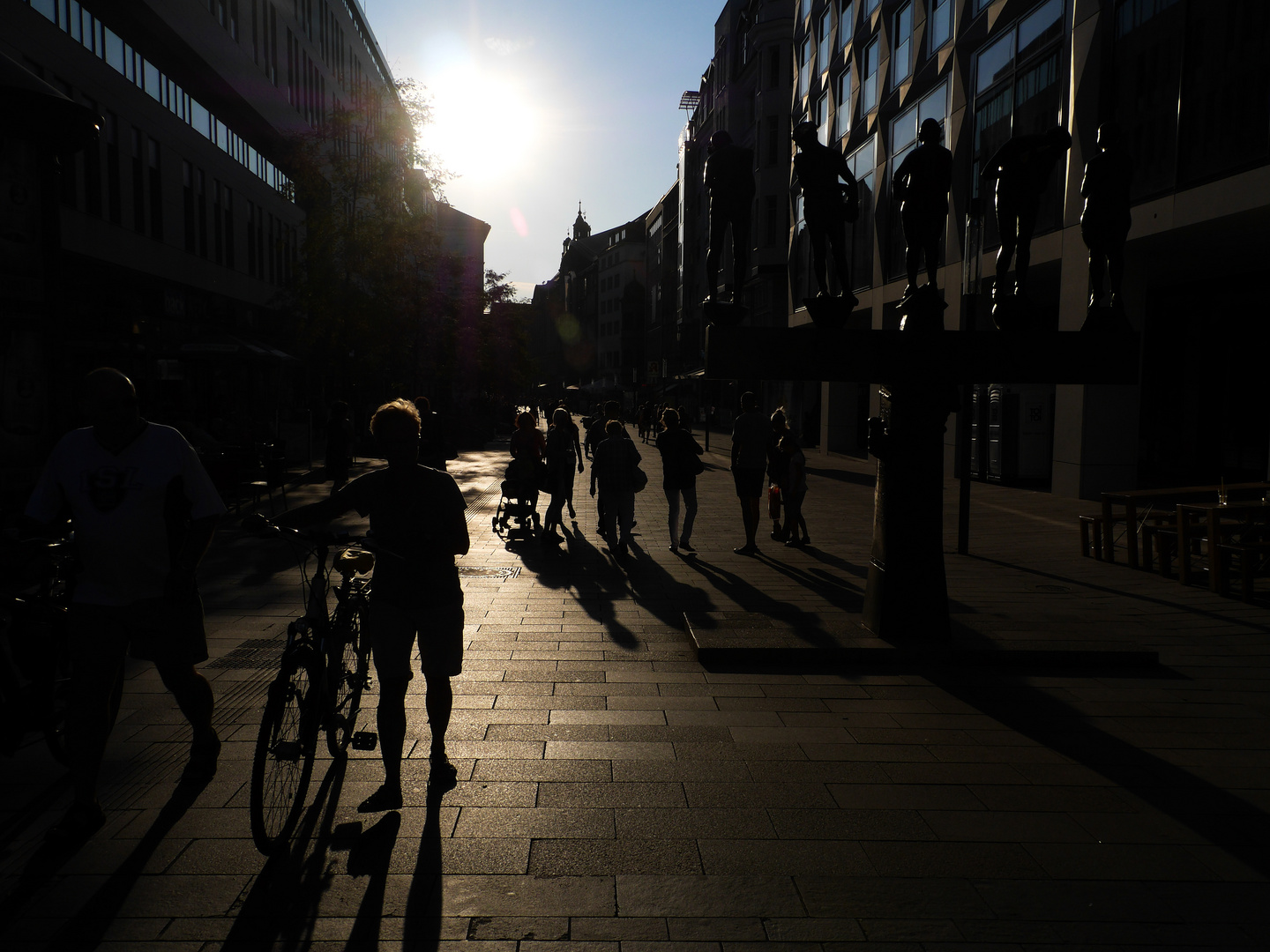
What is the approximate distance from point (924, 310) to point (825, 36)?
30.9m

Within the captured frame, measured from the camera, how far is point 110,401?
3898mm

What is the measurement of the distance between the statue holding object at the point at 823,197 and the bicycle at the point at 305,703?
13.1 ft

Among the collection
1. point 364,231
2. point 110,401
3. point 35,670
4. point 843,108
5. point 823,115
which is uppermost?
point 823,115

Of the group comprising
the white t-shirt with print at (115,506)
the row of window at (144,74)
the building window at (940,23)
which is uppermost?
the building window at (940,23)

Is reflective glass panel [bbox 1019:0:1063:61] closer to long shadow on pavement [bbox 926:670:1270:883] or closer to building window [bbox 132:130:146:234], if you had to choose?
long shadow on pavement [bbox 926:670:1270:883]

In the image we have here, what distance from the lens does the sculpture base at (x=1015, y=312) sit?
7.38m

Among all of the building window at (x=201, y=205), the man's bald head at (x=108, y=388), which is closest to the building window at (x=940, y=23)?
the building window at (x=201, y=205)

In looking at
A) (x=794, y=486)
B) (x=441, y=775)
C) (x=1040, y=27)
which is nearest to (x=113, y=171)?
(x=794, y=486)

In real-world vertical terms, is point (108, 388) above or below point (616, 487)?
above

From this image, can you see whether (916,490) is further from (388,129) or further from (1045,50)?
(388,129)

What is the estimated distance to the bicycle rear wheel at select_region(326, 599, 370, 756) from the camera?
436 cm

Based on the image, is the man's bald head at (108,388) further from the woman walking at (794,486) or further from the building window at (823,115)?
the building window at (823,115)

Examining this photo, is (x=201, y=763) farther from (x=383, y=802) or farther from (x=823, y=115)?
(x=823, y=115)

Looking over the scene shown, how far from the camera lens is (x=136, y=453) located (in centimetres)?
400
